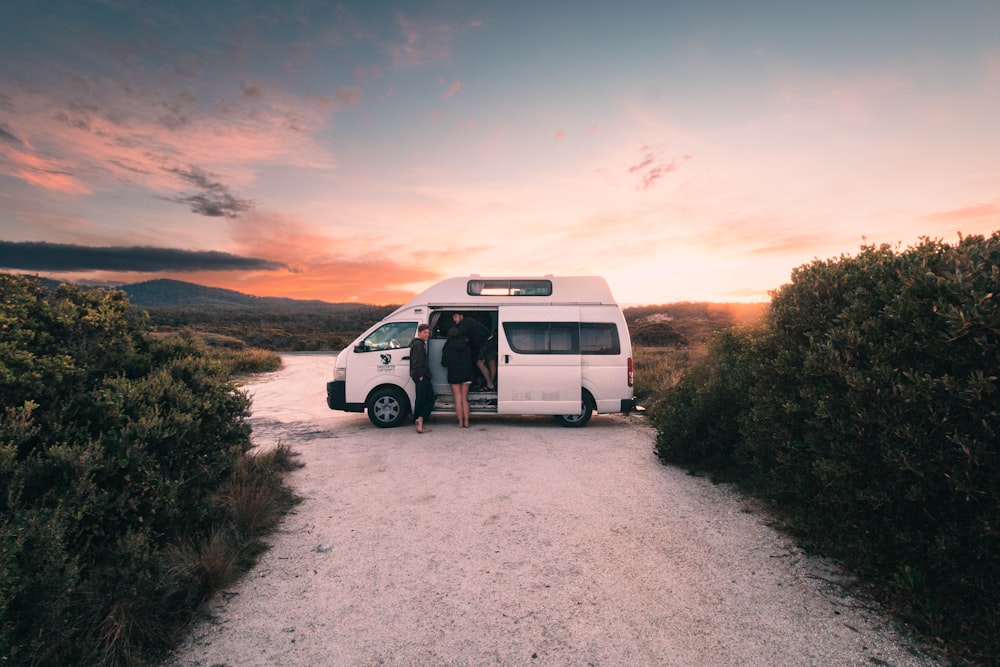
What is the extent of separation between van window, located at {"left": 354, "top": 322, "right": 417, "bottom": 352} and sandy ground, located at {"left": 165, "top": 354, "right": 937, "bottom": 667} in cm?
288

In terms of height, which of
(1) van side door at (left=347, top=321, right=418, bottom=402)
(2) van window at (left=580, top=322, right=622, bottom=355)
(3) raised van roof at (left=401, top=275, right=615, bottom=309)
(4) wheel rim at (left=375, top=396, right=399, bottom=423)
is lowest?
(4) wheel rim at (left=375, top=396, right=399, bottom=423)

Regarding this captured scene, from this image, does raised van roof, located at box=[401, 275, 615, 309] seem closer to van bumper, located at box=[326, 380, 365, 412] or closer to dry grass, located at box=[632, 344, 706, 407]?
van bumper, located at box=[326, 380, 365, 412]

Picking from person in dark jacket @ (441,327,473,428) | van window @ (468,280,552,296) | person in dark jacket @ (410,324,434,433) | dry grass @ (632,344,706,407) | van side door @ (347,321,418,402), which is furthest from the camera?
dry grass @ (632,344,706,407)

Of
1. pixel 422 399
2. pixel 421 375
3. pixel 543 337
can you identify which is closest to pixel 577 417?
pixel 543 337

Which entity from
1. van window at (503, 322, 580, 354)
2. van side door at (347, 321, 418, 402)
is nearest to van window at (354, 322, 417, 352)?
van side door at (347, 321, 418, 402)

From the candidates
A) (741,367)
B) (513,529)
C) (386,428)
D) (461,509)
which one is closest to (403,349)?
(386,428)

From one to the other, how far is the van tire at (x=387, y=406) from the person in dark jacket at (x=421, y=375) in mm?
326

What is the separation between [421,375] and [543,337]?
236 cm

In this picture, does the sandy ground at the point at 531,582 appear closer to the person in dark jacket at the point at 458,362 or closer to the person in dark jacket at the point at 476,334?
the person in dark jacket at the point at 458,362

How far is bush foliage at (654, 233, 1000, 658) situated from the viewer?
3.01 m

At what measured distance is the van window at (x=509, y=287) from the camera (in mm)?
9477

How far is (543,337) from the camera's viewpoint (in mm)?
9234

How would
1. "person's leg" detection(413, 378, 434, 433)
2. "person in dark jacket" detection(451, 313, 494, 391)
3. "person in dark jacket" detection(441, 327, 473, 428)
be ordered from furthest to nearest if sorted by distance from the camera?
"person in dark jacket" detection(451, 313, 494, 391) → "person in dark jacket" detection(441, 327, 473, 428) → "person's leg" detection(413, 378, 434, 433)

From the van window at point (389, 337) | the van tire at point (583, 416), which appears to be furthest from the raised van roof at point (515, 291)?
the van tire at point (583, 416)
